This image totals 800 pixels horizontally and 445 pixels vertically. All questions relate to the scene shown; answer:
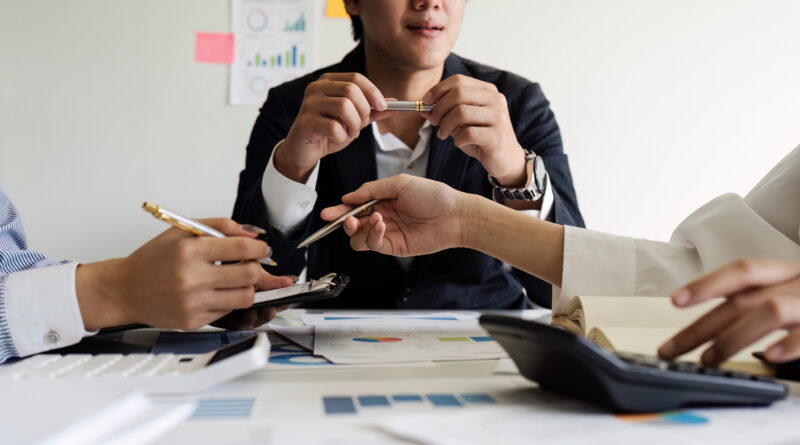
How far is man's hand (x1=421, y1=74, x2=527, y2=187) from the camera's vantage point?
1.17 metres

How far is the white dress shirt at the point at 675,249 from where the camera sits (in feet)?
2.54

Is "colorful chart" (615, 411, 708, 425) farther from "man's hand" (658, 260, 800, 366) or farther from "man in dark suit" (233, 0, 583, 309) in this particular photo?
"man in dark suit" (233, 0, 583, 309)

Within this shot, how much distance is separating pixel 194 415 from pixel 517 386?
0.85ft

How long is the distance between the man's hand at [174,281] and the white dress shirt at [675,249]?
372mm

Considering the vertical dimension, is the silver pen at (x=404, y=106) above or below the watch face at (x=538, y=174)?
above

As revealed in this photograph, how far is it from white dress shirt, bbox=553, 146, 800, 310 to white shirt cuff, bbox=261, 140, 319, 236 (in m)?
0.61

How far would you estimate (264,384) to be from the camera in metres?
0.58

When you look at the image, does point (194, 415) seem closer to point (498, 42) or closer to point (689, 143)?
point (498, 42)

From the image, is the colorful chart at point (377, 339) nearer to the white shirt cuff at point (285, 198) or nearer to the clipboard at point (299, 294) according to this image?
the clipboard at point (299, 294)

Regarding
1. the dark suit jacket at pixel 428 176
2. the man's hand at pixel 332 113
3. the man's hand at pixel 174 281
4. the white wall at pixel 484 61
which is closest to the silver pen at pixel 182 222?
the man's hand at pixel 174 281

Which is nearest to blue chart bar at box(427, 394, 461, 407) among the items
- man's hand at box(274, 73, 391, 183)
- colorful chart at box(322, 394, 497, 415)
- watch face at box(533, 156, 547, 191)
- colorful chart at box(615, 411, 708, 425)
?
colorful chart at box(322, 394, 497, 415)

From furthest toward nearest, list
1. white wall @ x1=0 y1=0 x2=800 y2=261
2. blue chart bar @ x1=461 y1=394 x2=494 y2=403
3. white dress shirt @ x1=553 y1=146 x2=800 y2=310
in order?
white wall @ x1=0 y1=0 x2=800 y2=261 → white dress shirt @ x1=553 y1=146 x2=800 y2=310 → blue chart bar @ x1=461 y1=394 x2=494 y2=403

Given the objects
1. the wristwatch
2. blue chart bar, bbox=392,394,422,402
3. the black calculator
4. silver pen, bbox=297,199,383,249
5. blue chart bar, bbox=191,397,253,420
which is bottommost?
blue chart bar, bbox=191,397,253,420

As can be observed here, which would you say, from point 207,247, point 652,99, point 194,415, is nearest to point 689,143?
point 652,99
